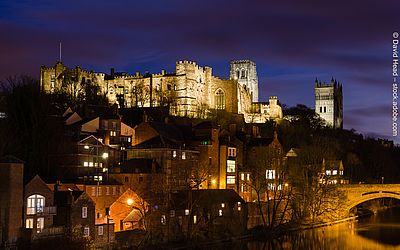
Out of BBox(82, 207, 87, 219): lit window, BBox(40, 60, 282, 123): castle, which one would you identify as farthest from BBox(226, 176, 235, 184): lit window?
BBox(40, 60, 282, 123): castle

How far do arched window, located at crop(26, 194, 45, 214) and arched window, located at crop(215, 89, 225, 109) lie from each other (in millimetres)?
65313

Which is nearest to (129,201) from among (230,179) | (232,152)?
(230,179)

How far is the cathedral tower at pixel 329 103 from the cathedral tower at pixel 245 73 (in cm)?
1696

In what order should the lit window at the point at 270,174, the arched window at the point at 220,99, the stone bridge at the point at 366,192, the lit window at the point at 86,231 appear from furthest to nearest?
the arched window at the point at 220,99 < the stone bridge at the point at 366,192 < the lit window at the point at 270,174 < the lit window at the point at 86,231

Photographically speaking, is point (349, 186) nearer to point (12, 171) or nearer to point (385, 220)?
point (385, 220)

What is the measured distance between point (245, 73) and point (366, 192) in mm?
84441

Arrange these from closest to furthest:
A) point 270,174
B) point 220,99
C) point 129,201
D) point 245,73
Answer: point 129,201 → point 270,174 → point 220,99 → point 245,73

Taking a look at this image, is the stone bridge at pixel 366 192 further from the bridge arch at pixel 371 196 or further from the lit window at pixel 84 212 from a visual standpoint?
the lit window at pixel 84 212

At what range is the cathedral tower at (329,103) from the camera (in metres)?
149

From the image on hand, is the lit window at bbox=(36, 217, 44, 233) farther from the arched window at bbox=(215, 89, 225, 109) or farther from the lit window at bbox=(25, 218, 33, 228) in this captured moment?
the arched window at bbox=(215, 89, 225, 109)

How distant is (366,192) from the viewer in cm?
6316

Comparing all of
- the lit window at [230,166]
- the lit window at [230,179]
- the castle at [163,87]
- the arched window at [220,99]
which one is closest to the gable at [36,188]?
the lit window at [230,179]

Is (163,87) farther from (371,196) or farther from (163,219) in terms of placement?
(163,219)

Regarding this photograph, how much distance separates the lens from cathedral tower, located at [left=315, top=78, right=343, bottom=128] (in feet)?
488
